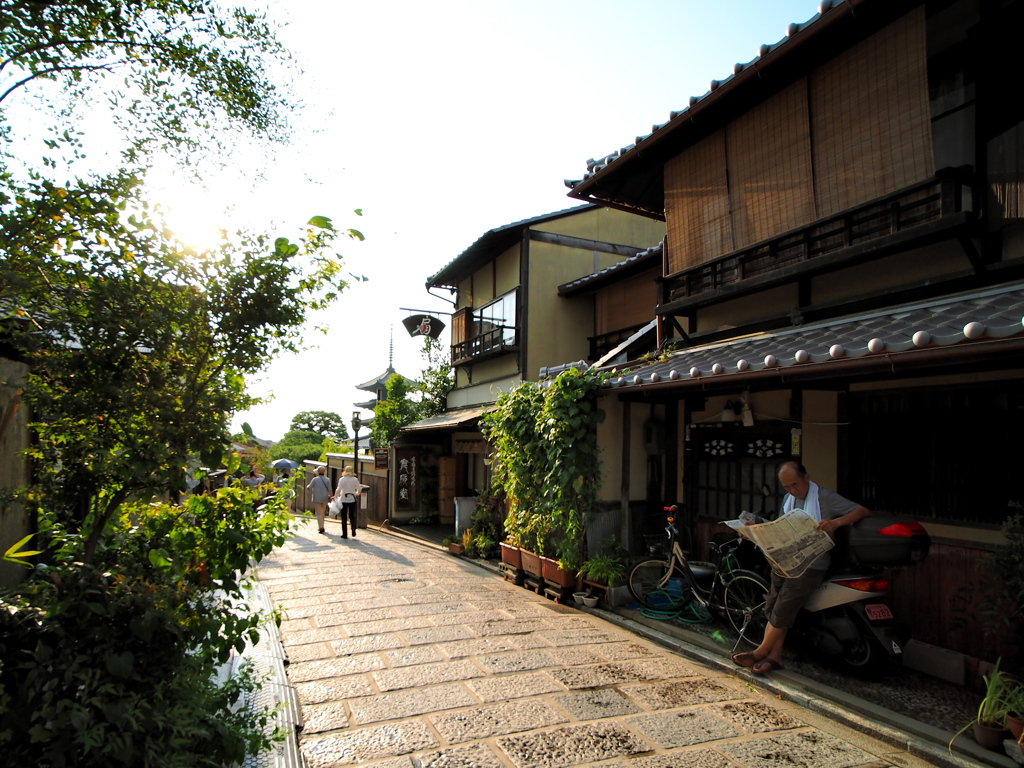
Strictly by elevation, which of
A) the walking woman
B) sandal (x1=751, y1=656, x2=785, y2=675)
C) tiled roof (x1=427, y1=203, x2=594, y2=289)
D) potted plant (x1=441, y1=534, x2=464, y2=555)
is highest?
tiled roof (x1=427, y1=203, x2=594, y2=289)

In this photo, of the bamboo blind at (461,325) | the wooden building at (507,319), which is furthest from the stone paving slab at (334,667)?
the bamboo blind at (461,325)

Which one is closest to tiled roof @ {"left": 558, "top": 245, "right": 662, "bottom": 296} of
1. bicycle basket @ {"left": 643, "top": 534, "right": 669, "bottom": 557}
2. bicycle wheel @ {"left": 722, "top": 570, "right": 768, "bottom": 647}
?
bicycle basket @ {"left": 643, "top": 534, "right": 669, "bottom": 557}

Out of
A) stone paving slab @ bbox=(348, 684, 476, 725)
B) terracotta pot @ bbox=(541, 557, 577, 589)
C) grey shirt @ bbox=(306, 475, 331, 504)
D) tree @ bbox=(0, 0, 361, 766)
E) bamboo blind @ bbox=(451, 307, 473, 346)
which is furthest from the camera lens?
bamboo blind @ bbox=(451, 307, 473, 346)

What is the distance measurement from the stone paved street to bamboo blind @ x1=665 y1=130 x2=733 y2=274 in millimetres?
5742

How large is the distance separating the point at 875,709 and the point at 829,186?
5805 mm

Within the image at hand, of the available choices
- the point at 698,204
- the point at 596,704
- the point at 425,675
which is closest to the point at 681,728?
the point at 596,704

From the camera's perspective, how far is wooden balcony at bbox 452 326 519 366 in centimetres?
1714

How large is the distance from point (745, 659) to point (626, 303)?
10524mm

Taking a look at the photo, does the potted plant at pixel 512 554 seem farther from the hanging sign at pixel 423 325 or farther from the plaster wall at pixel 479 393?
the hanging sign at pixel 423 325

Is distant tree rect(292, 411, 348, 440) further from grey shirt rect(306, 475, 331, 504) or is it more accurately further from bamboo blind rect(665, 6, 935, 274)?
bamboo blind rect(665, 6, 935, 274)

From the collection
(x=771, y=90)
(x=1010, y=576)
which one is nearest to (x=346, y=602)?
(x=1010, y=576)

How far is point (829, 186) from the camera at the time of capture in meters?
7.68

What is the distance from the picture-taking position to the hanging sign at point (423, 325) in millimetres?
20953

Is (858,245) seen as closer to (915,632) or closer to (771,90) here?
(771,90)
